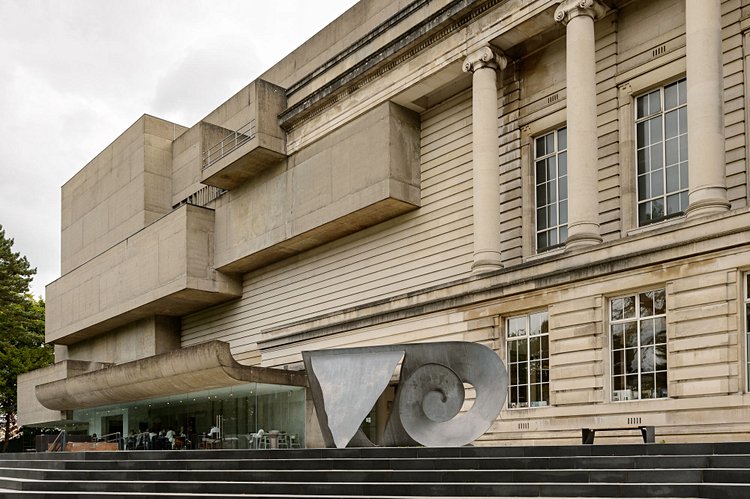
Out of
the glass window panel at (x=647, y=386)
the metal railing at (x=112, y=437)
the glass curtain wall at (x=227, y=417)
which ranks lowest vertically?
the metal railing at (x=112, y=437)

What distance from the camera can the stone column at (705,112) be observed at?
19953 millimetres

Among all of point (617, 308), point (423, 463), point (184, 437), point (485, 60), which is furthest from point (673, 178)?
point (184, 437)

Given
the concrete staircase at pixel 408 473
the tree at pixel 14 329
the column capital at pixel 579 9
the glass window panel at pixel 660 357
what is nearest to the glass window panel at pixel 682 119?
the column capital at pixel 579 9

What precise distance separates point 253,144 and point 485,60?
1207cm

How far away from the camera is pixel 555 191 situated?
2595 centimetres

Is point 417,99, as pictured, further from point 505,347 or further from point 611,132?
point 505,347

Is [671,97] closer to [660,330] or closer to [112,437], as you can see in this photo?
[660,330]

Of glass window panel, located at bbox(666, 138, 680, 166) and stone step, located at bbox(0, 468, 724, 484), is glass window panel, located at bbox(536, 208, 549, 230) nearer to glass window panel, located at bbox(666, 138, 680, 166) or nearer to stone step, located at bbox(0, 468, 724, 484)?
glass window panel, located at bbox(666, 138, 680, 166)

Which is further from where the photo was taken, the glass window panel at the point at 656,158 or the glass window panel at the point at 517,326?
the glass window panel at the point at 517,326

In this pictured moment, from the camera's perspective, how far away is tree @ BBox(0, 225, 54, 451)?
203ft

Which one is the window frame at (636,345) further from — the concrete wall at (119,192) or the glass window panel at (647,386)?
the concrete wall at (119,192)

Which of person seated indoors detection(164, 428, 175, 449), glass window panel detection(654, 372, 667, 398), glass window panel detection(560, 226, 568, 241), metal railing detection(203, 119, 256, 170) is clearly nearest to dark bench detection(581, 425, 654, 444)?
glass window panel detection(654, 372, 667, 398)

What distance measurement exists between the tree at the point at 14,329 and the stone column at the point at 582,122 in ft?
164

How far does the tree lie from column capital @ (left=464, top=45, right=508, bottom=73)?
46300 millimetres
